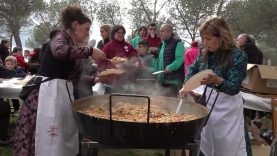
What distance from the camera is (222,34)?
96.3 inches

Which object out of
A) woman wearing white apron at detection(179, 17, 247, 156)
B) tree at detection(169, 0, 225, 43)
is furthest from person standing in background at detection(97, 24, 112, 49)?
tree at detection(169, 0, 225, 43)

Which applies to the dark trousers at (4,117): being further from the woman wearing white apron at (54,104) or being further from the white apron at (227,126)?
the white apron at (227,126)

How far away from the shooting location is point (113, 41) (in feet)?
14.8

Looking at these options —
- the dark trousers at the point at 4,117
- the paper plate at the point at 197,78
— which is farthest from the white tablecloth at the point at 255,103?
the dark trousers at the point at 4,117

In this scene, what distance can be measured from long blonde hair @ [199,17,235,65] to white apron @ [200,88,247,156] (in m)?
0.28

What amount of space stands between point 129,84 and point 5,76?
2.48 metres

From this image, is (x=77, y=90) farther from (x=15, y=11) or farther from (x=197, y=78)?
(x=15, y=11)

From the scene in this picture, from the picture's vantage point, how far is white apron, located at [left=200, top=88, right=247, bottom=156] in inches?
99.6

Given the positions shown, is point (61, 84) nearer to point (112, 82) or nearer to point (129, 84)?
point (112, 82)

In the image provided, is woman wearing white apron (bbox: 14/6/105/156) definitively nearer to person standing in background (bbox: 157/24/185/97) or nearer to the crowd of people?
the crowd of people

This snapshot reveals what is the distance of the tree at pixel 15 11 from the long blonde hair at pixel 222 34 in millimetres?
24763

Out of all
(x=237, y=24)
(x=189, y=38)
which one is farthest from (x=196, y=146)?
(x=189, y=38)

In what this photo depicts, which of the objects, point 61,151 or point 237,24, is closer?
point 61,151

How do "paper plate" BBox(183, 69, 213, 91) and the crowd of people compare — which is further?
the crowd of people
